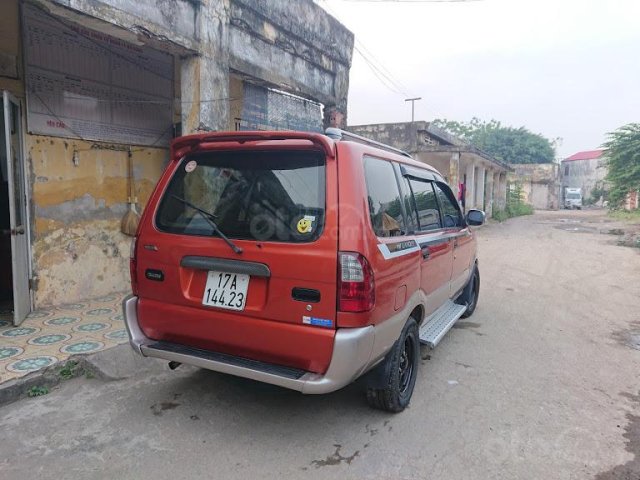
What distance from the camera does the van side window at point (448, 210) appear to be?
4402 millimetres

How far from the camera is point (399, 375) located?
3180 mm

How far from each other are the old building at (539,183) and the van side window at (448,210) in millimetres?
37718

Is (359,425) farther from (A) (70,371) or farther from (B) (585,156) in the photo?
(B) (585,156)

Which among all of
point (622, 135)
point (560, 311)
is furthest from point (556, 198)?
point (560, 311)

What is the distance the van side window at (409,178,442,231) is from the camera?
3686 millimetres

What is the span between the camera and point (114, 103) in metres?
5.81

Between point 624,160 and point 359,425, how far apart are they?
2647cm

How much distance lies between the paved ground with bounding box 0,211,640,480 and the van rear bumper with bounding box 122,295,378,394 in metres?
0.48

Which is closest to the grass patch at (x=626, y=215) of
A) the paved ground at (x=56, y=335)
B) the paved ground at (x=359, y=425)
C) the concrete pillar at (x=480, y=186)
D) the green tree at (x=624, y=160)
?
the green tree at (x=624, y=160)

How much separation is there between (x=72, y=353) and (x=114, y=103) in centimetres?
330

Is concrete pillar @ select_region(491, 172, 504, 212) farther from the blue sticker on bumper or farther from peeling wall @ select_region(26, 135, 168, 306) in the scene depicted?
the blue sticker on bumper

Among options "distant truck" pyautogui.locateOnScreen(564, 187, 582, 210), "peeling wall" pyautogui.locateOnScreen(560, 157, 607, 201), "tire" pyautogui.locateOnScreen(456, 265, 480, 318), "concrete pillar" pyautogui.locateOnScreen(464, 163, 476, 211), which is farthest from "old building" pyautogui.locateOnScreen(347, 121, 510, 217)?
"peeling wall" pyautogui.locateOnScreen(560, 157, 607, 201)

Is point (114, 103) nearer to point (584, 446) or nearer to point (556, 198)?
point (584, 446)

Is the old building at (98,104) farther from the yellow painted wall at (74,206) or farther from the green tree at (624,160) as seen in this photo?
the green tree at (624,160)
